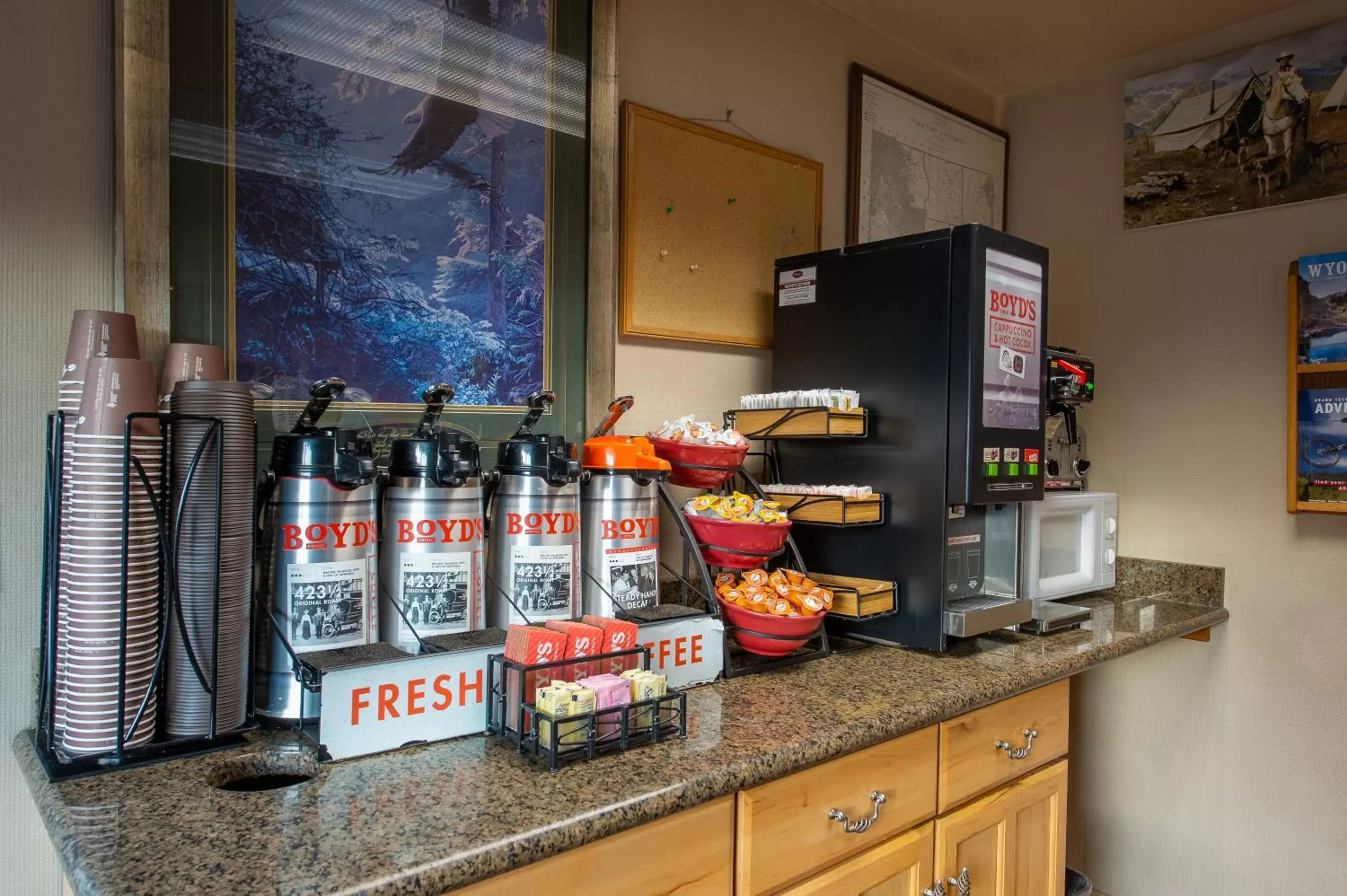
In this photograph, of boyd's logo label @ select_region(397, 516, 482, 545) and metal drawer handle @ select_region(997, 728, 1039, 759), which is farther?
metal drawer handle @ select_region(997, 728, 1039, 759)

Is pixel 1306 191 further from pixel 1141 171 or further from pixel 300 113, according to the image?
pixel 300 113

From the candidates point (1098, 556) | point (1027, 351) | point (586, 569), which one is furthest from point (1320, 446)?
point (586, 569)

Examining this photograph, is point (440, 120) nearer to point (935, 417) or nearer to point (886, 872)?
point (935, 417)

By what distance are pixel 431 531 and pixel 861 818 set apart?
0.77 m

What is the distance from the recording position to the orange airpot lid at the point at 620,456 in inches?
58.4

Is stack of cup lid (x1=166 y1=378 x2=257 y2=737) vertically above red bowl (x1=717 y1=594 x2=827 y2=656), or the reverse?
stack of cup lid (x1=166 y1=378 x2=257 y2=737)

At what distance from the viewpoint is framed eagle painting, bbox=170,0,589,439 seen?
126 cm

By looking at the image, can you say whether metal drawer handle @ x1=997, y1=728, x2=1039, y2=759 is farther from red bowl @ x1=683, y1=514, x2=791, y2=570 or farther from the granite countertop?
red bowl @ x1=683, y1=514, x2=791, y2=570

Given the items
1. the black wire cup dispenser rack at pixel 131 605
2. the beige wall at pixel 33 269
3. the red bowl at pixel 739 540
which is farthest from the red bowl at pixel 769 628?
the beige wall at pixel 33 269

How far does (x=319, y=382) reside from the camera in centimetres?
128

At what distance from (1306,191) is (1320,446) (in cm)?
68

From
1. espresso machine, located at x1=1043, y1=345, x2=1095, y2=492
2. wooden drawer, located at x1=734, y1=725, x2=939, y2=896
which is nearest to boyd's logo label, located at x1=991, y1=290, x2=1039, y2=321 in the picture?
espresso machine, located at x1=1043, y1=345, x2=1095, y2=492

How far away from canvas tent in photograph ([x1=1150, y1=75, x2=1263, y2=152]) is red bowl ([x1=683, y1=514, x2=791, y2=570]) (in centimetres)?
186

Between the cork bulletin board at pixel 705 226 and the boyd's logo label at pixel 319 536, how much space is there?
814mm
